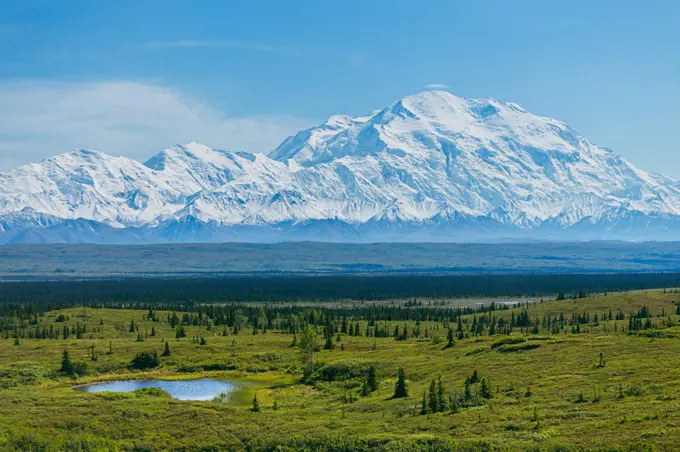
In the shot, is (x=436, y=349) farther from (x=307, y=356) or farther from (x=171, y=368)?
(x=171, y=368)

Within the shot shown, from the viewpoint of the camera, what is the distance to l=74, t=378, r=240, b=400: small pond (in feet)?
370

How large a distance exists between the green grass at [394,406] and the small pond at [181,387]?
323 cm

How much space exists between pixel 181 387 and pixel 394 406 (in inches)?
1596

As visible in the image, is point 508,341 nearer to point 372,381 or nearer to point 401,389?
point 372,381

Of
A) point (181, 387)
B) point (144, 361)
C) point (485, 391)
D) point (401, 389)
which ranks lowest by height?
point (181, 387)

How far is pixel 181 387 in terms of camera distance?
→ 119 meters

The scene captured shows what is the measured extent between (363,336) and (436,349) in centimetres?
4136

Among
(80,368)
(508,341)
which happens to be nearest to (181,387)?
(80,368)

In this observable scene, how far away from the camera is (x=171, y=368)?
135625 millimetres

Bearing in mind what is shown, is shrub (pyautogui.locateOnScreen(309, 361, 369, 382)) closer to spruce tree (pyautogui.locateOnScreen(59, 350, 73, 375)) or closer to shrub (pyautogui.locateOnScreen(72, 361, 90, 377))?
shrub (pyautogui.locateOnScreen(72, 361, 90, 377))

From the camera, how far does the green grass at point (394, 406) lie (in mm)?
69875

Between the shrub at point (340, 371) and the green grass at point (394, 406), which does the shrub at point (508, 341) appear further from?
the shrub at point (340, 371)

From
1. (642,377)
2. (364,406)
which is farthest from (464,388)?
(642,377)

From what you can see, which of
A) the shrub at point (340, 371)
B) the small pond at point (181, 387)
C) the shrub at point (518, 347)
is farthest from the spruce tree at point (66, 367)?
the shrub at point (518, 347)
